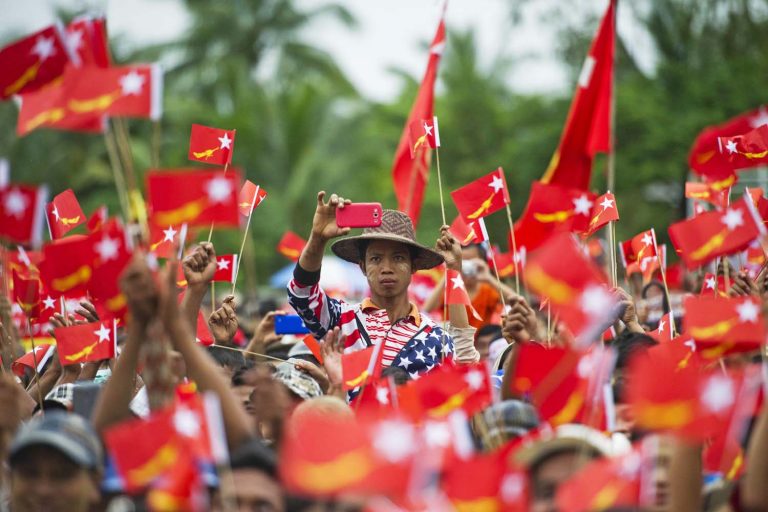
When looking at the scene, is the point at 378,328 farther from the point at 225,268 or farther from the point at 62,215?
the point at 62,215

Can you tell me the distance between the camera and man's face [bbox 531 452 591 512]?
11.7 feet

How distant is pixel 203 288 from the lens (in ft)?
16.3

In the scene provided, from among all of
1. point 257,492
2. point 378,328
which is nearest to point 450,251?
point 378,328

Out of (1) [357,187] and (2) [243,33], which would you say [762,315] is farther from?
(2) [243,33]

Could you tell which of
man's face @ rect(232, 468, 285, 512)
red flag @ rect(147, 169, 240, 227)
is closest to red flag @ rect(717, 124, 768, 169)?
red flag @ rect(147, 169, 240, 227)

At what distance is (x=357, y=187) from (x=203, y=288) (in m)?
26.3

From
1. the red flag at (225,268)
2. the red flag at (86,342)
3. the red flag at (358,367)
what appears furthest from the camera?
the red flag at (225,268)

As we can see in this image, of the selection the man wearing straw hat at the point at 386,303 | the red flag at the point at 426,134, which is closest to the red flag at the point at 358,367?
the man wearing straw hat at the point at 386,303

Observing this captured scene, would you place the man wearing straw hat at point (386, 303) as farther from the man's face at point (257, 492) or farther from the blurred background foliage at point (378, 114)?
the blurred background foliage at point (378, 114)

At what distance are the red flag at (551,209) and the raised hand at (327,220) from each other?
2.99 ft

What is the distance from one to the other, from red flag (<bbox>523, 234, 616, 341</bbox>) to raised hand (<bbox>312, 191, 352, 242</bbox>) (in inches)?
66.2

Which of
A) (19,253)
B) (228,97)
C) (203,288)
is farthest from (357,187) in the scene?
(203,288)

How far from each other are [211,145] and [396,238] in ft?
4.18

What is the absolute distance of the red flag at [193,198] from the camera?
13.2 feet
